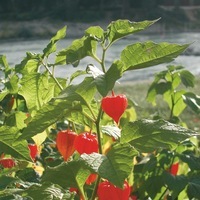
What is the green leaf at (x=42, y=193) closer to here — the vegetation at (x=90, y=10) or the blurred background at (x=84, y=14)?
the blurred background at (x=84, y=14)

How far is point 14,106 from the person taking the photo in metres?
1.20

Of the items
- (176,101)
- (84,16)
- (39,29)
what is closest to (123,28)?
(176,101)

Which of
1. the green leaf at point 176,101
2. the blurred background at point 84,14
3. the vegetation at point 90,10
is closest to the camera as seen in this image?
the green leaf at point 176,101

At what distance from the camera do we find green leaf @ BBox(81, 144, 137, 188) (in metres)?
0.64

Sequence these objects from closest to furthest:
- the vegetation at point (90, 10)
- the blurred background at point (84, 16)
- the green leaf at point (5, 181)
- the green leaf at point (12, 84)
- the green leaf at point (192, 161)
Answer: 1. the green leaf at point (5, 181)
2. the green leaf at point (12, 84)
3. the green leaf at point (192, 161)
4. the blurred background at point (84, 16)
5. the vegetation at point (90, 10)

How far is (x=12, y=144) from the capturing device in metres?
0.77

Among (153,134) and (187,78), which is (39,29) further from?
(153,134)

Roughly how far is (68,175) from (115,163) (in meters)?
0.07

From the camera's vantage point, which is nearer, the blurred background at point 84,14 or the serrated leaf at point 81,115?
the serrated leaf at point 81,115

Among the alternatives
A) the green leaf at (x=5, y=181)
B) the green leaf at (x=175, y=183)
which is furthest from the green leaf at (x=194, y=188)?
the green leaf at (x=5, y=181)

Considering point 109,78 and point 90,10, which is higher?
point 109,78

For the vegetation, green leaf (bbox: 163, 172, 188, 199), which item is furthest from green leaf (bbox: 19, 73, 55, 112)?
the vegetation

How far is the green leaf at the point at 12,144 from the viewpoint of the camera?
0.77 m

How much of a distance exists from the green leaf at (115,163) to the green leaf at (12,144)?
0.13 m
